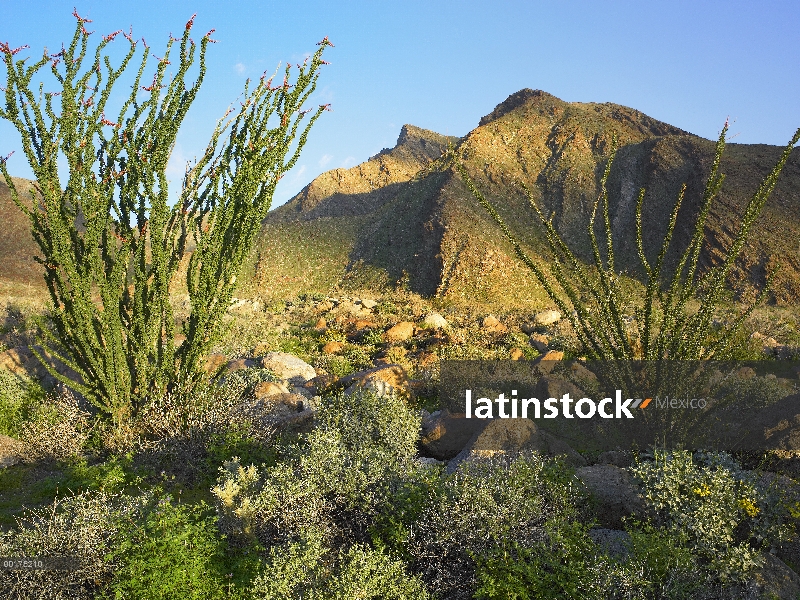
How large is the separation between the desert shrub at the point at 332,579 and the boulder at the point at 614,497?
78.5 inches

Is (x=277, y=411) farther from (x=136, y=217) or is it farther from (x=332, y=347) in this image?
(x=332, y=347)

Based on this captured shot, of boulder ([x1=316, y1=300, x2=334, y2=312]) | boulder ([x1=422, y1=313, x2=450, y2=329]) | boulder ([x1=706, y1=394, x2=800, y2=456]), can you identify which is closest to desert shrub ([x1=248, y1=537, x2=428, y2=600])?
boulder ([x1=706, y1=394, x2=800, y2=456])

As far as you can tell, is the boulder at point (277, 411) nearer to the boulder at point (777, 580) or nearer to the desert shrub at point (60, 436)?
the desert shrub at point (60, 436)

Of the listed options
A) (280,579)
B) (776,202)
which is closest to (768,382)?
(280,579)

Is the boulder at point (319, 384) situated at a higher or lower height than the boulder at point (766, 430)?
lower

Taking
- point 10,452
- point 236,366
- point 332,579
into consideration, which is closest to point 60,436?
point 10,452

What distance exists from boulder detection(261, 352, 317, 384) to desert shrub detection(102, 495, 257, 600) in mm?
5707

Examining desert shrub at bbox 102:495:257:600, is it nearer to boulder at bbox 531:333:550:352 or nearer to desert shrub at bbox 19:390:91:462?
desert shrub at bbox 19:390:91:462

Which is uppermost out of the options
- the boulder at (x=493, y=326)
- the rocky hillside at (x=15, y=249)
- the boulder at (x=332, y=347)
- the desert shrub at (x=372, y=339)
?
the rocky hillside at (x=15, y=249)

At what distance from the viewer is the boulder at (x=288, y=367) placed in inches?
384

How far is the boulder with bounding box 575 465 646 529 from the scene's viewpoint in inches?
179

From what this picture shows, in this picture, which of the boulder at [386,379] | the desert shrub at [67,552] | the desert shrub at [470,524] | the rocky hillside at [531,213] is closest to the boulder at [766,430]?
the desert shrub at [470,524]

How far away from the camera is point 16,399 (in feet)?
25.6

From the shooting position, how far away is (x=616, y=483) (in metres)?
4.82
